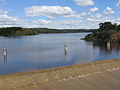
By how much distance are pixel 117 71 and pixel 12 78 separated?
6395 mm

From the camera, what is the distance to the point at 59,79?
324 inches

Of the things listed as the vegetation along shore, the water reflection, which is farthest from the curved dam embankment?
the vegetation along shore

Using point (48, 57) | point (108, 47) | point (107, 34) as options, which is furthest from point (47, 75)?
point (107, 34)

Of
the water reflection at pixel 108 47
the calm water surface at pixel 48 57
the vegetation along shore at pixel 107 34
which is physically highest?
the vegetation along shore at pixel 107 34

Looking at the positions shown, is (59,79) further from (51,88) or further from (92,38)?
(92,38)

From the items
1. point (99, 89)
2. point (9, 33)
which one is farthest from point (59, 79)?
point (9, 33)

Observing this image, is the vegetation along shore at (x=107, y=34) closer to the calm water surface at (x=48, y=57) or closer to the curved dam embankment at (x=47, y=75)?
the calm water surface at (x=48, y=57)

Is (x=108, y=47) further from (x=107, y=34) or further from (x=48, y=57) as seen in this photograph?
(x=107, y=34)

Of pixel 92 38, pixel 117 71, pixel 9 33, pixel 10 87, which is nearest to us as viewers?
pixel 10 87

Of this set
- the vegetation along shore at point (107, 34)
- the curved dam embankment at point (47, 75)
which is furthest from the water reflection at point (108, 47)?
the curved dam embankment at point (47, 75)

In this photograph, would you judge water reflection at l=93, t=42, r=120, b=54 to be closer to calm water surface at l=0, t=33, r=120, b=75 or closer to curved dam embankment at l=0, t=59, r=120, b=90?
calm water surface at l=0, t=33, r=120, b=75

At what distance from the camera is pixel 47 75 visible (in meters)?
8.48

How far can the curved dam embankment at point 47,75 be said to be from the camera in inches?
294

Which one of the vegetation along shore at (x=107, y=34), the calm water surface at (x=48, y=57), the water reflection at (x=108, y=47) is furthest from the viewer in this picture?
the vegetation along shore at (x=107, y=34)
